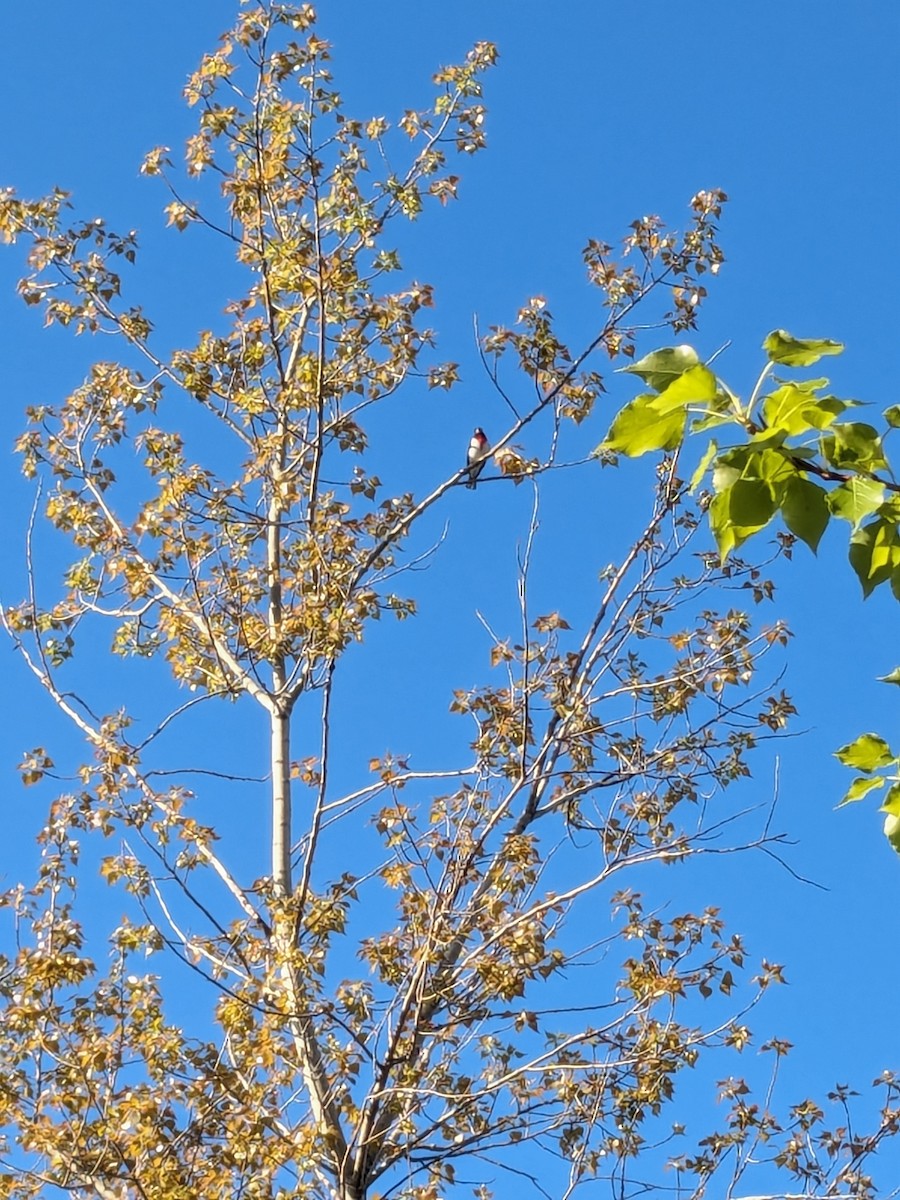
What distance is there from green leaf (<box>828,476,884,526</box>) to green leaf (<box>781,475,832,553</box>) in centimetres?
3

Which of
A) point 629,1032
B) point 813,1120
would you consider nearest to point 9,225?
point 629,1032

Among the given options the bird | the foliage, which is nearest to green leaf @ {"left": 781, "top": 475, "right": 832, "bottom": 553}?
the foliage

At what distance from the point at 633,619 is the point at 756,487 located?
209 inches

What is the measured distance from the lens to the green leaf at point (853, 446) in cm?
186

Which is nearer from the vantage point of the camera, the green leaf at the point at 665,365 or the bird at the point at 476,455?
the green leaf at the point at 665,365

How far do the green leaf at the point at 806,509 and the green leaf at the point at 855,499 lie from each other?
31 mm

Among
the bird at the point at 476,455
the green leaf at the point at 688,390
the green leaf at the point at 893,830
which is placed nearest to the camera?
the green leaf at the point at 688,390

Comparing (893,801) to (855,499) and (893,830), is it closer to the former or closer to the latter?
(893,830)

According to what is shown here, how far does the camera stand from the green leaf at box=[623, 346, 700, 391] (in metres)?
1.82

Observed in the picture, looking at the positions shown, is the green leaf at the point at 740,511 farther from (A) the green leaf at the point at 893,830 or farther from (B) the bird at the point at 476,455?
(B) the bird at the point at 476,455

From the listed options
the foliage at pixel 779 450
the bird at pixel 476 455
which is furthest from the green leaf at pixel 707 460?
the bird at pixel 476 455

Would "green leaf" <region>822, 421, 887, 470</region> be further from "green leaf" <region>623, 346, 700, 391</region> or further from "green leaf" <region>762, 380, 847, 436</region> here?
"green leaf" <region>623, 346, 700, 391</region>

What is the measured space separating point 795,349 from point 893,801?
0.61m

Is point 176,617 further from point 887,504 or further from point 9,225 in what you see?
point 887,504
